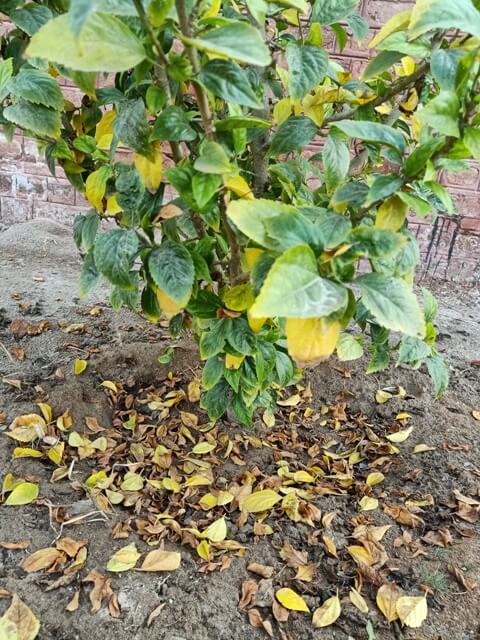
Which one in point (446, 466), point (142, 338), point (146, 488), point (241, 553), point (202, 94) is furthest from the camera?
point (142, 338)

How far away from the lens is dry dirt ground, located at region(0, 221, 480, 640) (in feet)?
3.21

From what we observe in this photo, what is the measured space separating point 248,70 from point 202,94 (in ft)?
1.23

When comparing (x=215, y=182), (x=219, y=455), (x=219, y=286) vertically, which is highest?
(x=215, y=182)

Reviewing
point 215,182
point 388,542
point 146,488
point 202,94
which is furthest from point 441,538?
point 202,94

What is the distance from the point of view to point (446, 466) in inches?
54.8

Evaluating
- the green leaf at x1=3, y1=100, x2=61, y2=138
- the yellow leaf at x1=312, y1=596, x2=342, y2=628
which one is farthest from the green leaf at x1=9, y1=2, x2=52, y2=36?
the yellow leaf at x1=312, y1=596, x2=342, y2=628

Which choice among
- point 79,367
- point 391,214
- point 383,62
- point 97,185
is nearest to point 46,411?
point 79,367

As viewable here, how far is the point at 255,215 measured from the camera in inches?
28.8

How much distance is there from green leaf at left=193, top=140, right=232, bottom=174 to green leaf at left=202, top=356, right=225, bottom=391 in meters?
0.50

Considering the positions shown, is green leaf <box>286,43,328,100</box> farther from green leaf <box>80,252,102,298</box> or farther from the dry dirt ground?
the dry dirt ground

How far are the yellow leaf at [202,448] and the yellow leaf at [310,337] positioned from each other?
729 millimetres

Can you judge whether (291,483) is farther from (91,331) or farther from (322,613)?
(91,331)

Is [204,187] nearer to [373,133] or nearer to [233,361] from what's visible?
[373,133]

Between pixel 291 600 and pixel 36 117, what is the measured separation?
93 cm
